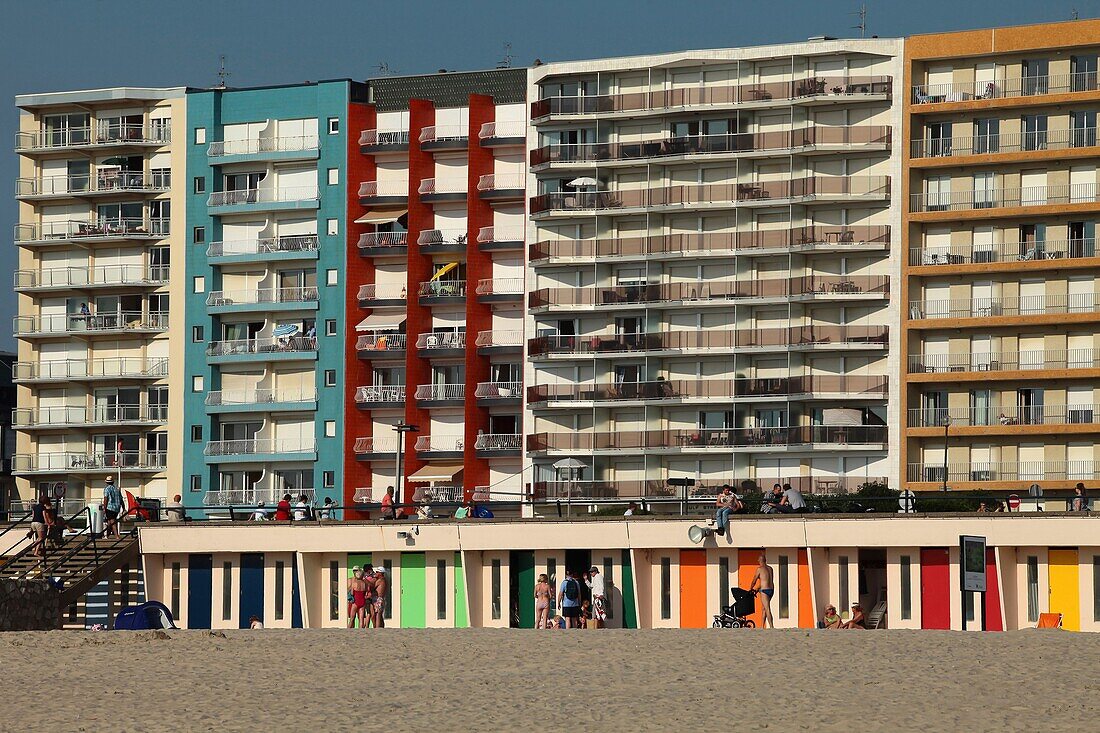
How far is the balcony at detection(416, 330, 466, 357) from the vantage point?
9544cm

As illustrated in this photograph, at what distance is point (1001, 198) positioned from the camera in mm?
88188

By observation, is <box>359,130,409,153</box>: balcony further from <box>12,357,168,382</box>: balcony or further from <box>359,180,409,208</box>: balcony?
<box>12,357,168,382</box>: balcony

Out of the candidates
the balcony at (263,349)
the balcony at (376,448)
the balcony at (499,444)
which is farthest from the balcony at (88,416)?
the balcony at (499,444)

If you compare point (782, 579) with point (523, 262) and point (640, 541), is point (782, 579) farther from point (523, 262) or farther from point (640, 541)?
point (523, 262)

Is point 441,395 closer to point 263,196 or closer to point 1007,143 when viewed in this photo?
point 263,196

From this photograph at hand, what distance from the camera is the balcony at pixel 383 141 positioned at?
98.1 m

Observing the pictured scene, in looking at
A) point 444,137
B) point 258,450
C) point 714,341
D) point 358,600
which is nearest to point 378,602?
point 358,600

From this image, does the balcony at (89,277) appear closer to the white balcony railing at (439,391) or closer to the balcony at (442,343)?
the balcony at (442,343)

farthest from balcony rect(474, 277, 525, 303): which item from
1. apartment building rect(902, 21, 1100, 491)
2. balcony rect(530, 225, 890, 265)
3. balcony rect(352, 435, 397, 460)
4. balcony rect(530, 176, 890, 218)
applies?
apartment building rect(902, 21, 1100, 491)

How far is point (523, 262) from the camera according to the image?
315ft

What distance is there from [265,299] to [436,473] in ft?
43.8

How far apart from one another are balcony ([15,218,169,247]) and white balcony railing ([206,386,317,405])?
8.75 metres

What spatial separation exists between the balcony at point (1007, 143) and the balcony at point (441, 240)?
21493 millimetres

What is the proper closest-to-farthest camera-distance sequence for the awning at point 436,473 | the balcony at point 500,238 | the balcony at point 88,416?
the awning at point 436,473 < the balcony at point 500,238 < the balcony at point 88,416
